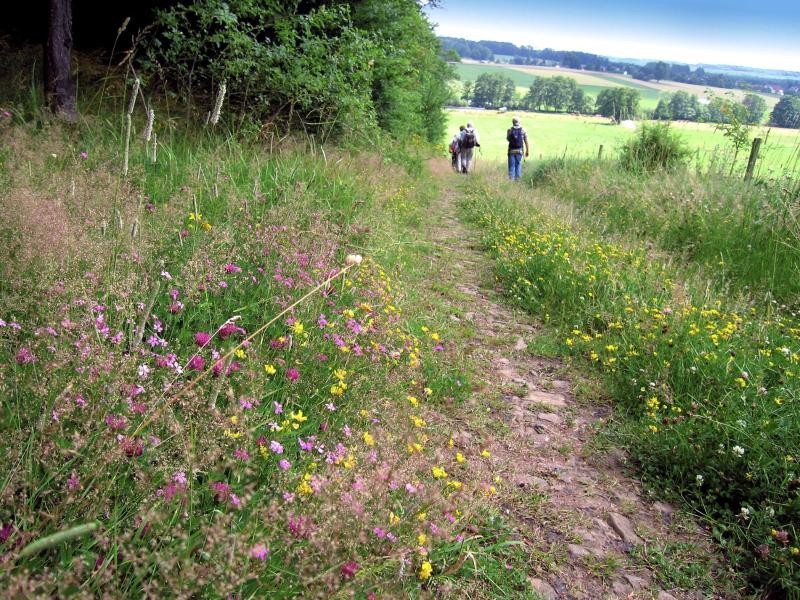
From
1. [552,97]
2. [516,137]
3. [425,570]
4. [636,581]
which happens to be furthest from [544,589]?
[552,97]

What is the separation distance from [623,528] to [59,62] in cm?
699

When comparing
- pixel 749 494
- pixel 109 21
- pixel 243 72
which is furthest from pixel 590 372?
pixel 109 21

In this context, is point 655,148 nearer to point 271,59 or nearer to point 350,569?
point 271,59

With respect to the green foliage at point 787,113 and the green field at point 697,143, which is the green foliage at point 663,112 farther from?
the green foliage at point 787,113

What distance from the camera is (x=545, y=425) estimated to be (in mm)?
3584

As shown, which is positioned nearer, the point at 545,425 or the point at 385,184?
the point at 545,425

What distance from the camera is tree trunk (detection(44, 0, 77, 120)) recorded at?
19.4 ft

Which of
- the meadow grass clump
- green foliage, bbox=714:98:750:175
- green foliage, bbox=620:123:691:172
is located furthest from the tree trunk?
green foliage, bbox=620:123:691:172

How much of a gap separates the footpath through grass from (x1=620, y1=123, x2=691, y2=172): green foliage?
32.0ft

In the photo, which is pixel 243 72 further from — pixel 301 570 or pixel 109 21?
pixel 301 570

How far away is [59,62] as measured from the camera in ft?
19.8

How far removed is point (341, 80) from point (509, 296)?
4089 mm

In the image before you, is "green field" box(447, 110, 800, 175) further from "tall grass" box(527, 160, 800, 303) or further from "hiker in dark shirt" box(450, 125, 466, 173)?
"hiker in dark shirt" box(450, 125, 466, 173)

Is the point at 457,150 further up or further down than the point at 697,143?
further down
